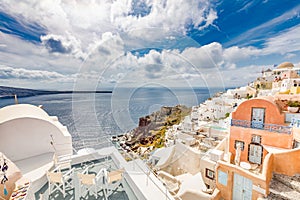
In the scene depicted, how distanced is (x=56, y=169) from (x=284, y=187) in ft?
15.9

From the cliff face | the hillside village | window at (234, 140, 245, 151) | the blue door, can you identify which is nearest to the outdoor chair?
the hillside village

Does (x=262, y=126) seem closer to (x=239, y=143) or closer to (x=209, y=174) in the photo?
(x=239, y=143)

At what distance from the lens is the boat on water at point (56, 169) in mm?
1632

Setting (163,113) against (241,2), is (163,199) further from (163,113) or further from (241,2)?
(163,113)

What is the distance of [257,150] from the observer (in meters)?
4.06

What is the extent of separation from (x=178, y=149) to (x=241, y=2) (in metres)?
7.99

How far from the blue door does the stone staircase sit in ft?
1.69

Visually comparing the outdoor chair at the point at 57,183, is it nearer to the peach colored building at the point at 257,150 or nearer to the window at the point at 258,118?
the peach colored building at the point at 257,150

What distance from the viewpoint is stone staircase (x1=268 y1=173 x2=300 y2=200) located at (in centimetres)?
287

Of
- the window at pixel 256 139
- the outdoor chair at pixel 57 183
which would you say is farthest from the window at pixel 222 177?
the outdoor chair at pixel 57 183

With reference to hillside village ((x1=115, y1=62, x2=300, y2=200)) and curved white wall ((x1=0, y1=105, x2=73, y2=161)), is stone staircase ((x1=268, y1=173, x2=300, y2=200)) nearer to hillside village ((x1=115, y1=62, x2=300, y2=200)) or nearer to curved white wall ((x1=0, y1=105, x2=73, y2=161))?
hillside village ((x1=115, y1=62, x2=300, y2=200))

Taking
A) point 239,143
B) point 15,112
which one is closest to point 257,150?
point 239,143

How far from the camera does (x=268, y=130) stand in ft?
12.5

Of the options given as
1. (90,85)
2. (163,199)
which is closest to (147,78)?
(90,85)
